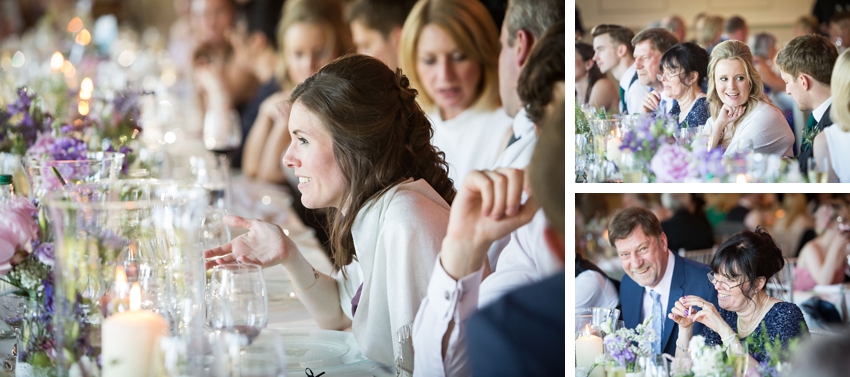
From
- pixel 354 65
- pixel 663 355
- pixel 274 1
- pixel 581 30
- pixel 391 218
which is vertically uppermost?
pixel 274 1

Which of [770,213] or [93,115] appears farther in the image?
[770,213]

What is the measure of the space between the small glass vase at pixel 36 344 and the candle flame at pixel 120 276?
0.69 feet

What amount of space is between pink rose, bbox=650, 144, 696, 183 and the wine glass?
693 millimetres

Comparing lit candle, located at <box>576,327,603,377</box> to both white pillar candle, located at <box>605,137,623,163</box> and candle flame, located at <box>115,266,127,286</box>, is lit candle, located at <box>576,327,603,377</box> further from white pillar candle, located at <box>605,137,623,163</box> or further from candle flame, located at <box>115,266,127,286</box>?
candle flame, located at <box>115,266,127,286</box>

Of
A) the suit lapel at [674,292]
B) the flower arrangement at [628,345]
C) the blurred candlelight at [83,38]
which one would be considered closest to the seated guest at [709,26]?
the suit lapel at [674,292]

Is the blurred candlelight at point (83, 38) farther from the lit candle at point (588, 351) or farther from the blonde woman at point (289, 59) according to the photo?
the lit candle at point (588, 351)

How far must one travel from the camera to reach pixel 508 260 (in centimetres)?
140

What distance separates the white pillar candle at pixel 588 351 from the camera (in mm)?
1510

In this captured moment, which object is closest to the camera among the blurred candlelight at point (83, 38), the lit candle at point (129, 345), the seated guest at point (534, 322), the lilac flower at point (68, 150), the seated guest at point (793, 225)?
the lit candle at point (129, 345)

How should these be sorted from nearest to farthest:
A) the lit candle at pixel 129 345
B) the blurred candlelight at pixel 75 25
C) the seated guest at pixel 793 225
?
the lit candle at pixel 129 345
the seated guest at pixel 793 225
the blurred candlelight at pixel 75 25

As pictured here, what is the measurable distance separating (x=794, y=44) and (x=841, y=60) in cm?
9

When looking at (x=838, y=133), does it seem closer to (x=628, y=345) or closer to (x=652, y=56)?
(x=652, y=56)

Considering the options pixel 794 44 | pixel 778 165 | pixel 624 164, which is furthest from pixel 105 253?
pixel 794 44

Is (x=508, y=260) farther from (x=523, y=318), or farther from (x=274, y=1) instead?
(x=274, y=1)
